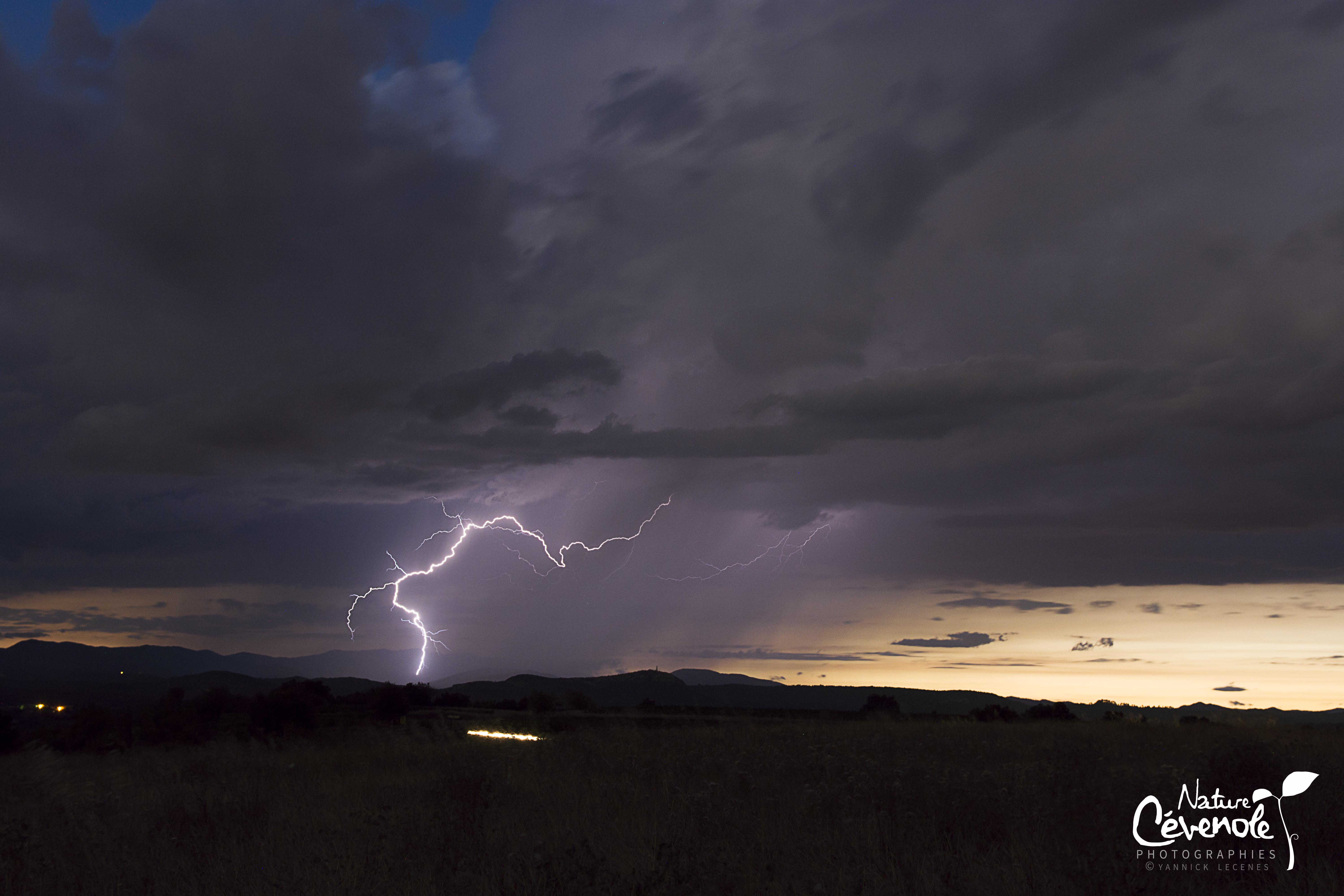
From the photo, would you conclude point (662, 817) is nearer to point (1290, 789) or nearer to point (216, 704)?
point (1290, 789)

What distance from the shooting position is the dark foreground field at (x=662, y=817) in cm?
697

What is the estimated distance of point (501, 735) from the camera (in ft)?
63.4

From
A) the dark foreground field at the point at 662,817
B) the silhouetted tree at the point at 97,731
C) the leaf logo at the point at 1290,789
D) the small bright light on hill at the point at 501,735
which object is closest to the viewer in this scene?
the dark foreground field at the point at 662,817

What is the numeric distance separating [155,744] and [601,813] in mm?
17109

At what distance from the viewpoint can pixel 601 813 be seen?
9.62 meters

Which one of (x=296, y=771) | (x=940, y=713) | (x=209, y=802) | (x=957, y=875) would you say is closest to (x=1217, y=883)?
(x=957, y=875)

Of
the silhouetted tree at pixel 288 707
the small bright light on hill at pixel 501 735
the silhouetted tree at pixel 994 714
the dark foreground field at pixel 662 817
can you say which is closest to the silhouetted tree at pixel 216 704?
the silhouetted tree at pixel 288 707

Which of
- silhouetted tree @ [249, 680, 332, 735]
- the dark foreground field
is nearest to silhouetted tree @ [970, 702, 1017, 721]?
the dark foreground field

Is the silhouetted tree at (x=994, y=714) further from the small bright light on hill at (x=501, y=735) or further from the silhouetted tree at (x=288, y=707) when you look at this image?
the silhouetted tree at (x=288, y=707)

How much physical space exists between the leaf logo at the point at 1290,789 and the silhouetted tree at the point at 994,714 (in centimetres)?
1202

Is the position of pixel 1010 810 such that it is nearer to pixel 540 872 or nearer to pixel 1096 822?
pixel 1096 822

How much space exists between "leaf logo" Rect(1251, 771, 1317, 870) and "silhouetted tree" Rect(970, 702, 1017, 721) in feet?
39.4

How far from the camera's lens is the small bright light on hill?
17.2m

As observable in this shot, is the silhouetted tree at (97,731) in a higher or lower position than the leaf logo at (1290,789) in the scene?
lower
